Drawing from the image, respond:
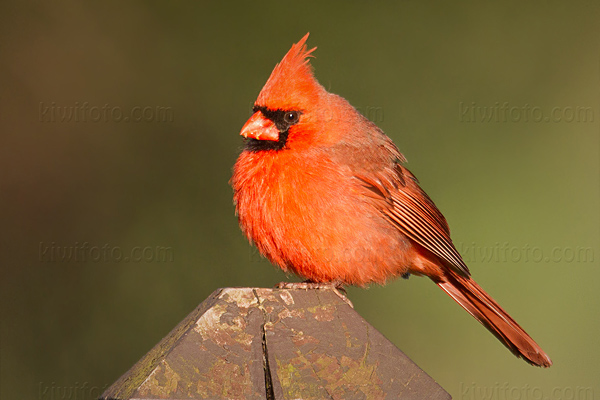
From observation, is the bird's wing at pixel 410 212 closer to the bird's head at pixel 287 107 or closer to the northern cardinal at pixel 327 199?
the northern cardinal at pixel 327 199

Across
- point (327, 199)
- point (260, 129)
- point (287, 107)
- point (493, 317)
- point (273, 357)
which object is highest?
point (287, 107)

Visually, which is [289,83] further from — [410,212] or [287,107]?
[410,212]

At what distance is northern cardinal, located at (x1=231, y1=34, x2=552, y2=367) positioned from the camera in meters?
2.67

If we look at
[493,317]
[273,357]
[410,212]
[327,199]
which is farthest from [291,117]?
[273,357]

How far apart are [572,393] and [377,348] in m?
2.72

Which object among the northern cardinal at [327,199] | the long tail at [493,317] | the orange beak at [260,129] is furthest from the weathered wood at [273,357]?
the long tail at [493,317]

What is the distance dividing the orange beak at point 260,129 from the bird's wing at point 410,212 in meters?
0.38

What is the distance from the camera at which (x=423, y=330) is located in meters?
4.56

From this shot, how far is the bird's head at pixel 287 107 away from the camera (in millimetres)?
2859

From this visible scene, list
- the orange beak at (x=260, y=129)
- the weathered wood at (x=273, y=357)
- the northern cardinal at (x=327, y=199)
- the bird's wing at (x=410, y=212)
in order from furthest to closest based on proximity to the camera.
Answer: the bird's wing at (x=410, y=212) → the orange beak at (x=260, y=129) → the northern cardinal at (x=327, y=199) → the weathered wood at (x=273, y=357)

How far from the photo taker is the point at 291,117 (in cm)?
289

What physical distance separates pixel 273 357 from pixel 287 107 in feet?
5.12

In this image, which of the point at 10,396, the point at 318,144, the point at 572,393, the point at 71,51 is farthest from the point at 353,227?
the point at 71,51

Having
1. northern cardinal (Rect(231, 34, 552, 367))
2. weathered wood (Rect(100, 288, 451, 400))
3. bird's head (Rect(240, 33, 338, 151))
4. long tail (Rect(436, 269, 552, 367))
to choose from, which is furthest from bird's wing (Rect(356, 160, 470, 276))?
weathered wood (Rect(100, 288, 451, 400))
